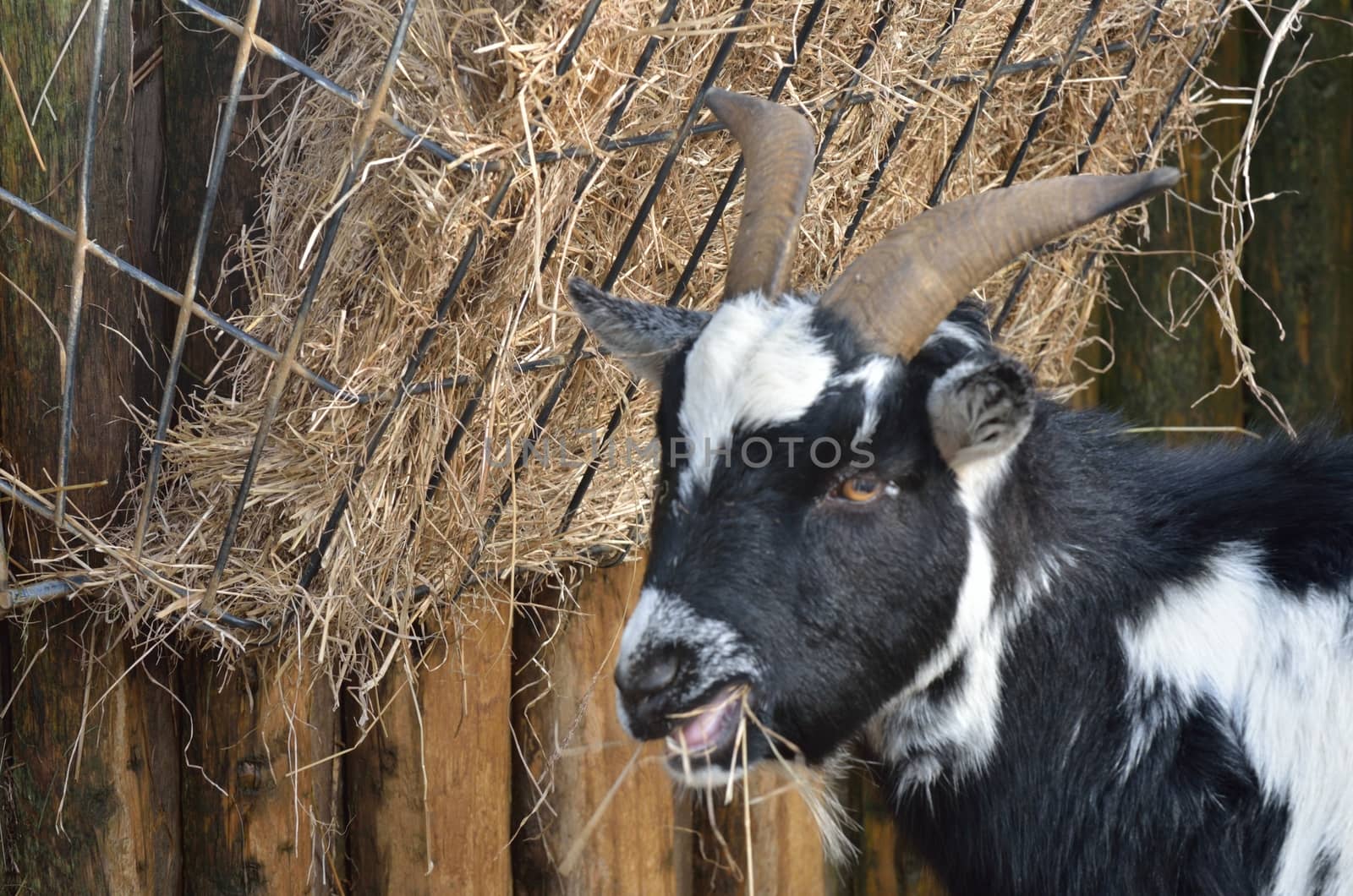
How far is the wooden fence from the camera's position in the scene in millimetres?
3443

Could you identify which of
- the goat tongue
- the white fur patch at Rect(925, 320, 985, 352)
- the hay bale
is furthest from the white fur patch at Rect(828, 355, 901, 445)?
the hay bale

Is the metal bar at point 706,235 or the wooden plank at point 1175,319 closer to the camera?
the metal bar at point 706,235

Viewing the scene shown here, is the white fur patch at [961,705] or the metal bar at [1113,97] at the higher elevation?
the metal bar at [1113,97]

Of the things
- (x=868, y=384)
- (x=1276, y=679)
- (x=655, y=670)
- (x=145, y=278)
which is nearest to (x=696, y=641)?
(x=655, y=670)

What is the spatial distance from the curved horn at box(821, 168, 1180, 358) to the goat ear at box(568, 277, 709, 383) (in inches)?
17.7

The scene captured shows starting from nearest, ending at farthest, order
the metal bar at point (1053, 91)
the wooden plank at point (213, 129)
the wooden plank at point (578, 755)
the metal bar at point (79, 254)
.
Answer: the metal bar at point (79, 254), the wooden plank at point (213, 129), the metal bar at point (1053, 91), the wooden plank at point (578, 755)

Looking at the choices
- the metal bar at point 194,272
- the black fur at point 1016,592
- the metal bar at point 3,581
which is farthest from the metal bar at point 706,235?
the metal bar at point 3,581

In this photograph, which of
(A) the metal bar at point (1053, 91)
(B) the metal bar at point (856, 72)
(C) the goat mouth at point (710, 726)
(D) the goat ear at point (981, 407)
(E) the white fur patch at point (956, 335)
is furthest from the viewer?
(A) the metal bar at point (1053, 91)

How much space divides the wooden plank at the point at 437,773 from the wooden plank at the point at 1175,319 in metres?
3.28

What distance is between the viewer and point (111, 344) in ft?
11.5

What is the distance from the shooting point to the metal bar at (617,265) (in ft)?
10.9

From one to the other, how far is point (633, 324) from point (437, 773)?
161cm

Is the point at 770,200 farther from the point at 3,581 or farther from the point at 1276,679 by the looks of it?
the point at 3,581

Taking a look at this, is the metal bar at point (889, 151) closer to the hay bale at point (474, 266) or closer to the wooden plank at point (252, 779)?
the hay bale at point (474, 266)
